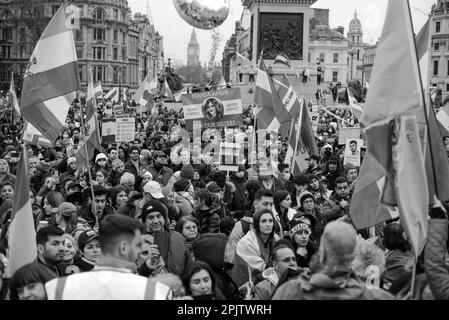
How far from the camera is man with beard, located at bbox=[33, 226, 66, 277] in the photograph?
5531 millimetres

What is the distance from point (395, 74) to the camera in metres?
4.96

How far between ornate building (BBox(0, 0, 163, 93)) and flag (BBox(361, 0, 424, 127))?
2985 inches

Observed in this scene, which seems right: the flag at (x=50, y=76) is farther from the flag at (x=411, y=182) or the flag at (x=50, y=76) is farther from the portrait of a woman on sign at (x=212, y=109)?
the flag at (x=411, y=182)

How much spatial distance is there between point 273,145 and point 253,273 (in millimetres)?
7657

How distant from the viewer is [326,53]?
345ft

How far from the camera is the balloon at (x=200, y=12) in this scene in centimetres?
1419

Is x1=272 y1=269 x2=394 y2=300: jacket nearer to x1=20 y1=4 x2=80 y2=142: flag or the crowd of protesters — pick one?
the crowd of protesters

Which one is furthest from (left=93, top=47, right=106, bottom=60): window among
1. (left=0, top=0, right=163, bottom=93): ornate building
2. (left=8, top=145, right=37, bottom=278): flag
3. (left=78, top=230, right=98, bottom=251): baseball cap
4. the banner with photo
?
(left=8, top=145, right=37, bottom=278): flag

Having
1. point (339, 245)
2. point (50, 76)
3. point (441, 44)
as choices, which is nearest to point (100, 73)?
point (441, 44)

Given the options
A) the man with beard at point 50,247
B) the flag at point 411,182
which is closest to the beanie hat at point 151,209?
the man with beard at point 50,247

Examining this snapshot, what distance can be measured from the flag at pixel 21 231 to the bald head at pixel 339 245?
7.26ft

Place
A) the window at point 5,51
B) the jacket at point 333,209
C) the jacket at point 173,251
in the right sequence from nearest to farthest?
the jacket at point 173,251
the jacket at point 333,209
the window at point 5,51

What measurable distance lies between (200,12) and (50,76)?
6459mm

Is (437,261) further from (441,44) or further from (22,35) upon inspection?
(22,35)
